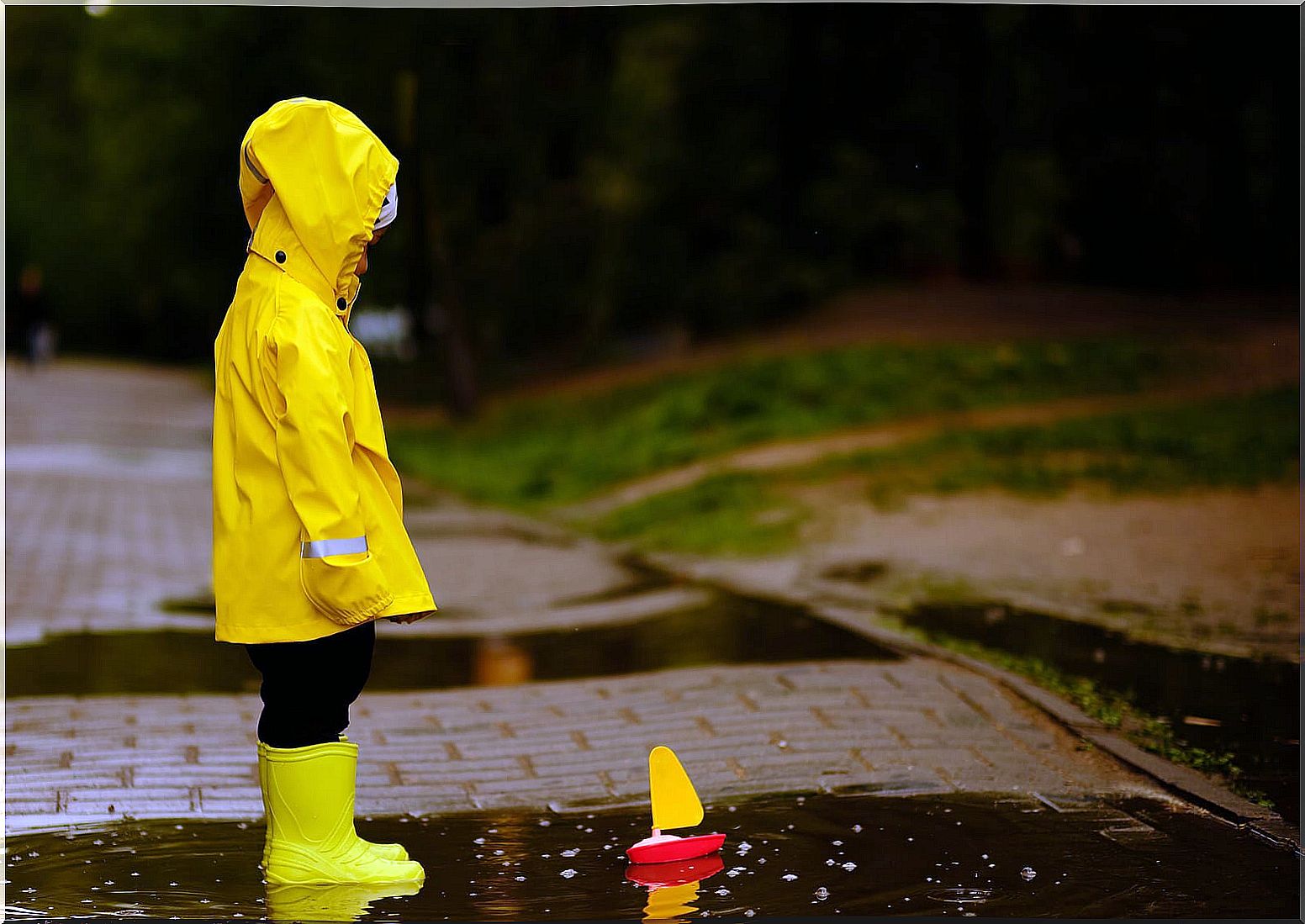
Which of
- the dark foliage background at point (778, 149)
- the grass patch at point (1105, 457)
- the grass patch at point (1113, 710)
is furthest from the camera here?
the dark foliage background at point (778, 149)

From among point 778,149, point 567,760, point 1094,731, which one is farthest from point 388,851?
point 778,149

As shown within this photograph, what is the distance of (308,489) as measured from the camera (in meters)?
3.80

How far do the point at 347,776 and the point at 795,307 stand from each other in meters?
18.7

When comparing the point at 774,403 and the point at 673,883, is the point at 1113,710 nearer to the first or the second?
the point at 673,883

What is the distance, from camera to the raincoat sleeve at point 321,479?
379 cm

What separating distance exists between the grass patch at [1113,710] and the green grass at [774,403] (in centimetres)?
780

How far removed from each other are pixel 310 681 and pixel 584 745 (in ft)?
5.79

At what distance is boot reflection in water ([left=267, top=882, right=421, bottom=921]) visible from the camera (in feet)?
12.6

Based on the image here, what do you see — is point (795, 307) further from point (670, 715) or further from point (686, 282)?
point (670, 715)

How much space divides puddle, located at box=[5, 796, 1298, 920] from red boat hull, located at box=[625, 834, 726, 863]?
37 mm

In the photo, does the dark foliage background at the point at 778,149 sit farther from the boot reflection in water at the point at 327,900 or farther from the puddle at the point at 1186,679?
the boot reflection in water at the point at 327,900

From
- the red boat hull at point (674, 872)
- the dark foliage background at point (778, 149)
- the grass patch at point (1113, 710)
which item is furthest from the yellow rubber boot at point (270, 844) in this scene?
the dark foliage background at point (778, 149)

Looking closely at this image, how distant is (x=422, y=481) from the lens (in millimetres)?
17281

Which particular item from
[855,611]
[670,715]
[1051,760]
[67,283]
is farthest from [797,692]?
[67,283]
